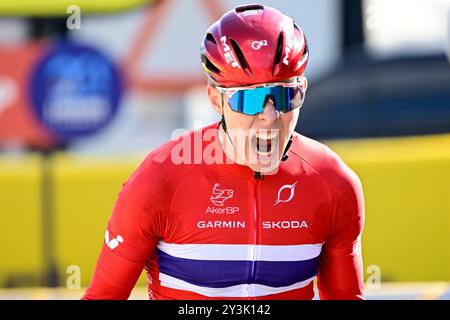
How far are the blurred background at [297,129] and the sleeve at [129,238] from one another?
3.50 ft

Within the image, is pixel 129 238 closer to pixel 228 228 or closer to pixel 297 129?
pixel 228 228

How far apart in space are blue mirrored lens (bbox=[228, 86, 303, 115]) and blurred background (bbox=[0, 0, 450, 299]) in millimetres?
1241

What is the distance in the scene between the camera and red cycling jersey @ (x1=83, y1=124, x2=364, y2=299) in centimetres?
316

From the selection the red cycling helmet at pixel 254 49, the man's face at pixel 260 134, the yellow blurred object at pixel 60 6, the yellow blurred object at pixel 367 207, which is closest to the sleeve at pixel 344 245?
the man's face at pixel 260 134

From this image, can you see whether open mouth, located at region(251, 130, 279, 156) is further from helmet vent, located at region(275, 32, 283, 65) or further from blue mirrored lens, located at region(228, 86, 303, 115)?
helmet vent, located at region(275, 32, 283, 65)

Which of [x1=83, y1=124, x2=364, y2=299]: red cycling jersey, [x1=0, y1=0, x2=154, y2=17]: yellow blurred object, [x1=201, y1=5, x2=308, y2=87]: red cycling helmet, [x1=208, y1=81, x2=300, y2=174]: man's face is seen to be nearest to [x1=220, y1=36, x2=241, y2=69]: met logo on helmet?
[x1=201, y1=5, x2=308, y2=87]: red cycling helmet

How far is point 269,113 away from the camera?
9.95 ft

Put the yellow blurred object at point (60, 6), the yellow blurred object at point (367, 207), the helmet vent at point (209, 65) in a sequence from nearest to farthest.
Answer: the helmet vent at point (209, 65), the yellow blurred object at point (367, 207), the yellow blurred object at point (60, 6)

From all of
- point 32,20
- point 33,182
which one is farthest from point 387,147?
point 32,20

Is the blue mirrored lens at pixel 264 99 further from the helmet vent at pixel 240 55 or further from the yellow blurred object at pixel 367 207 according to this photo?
the yellow blurred object at pixel 367 207

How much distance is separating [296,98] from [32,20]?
7.77 metres

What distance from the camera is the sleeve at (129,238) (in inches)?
122

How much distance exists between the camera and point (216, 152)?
10.7 ft
